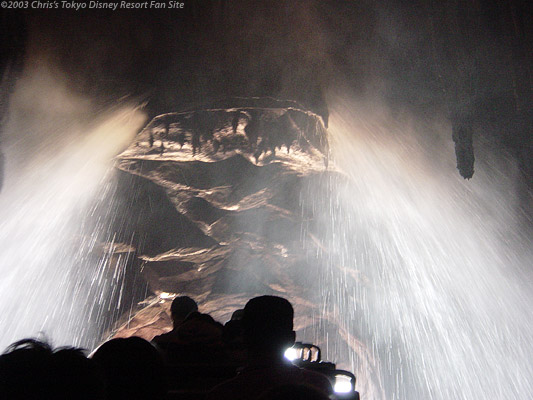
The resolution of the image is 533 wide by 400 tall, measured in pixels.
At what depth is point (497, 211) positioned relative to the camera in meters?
10.1

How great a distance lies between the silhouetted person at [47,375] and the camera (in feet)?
3.50

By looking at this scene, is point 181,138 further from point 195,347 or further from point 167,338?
point 195,347

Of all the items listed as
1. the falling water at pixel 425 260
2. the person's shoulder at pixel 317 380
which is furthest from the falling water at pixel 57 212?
the person's shoulder at pixel 317 380

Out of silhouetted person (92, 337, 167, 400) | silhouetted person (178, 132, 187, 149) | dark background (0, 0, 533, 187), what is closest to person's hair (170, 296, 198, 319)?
silhouetted person (92, 337, 167, 400)

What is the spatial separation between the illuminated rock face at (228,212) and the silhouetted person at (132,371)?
809cm

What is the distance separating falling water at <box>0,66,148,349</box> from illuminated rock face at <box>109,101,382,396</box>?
0.76 metres

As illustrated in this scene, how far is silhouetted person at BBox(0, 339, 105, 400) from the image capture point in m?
1.07

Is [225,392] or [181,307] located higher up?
[181,307]

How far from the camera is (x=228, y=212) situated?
1166 centimetres

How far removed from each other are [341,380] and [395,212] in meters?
9.92

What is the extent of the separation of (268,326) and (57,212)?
31.4ft

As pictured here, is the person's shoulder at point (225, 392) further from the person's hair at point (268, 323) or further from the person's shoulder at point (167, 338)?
the person's shoulder at point (167, 338)

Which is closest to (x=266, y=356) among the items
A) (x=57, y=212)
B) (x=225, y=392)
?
(x=225, y=392)

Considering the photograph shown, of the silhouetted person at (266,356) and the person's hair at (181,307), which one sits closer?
the silhouetted person at (266,356)
